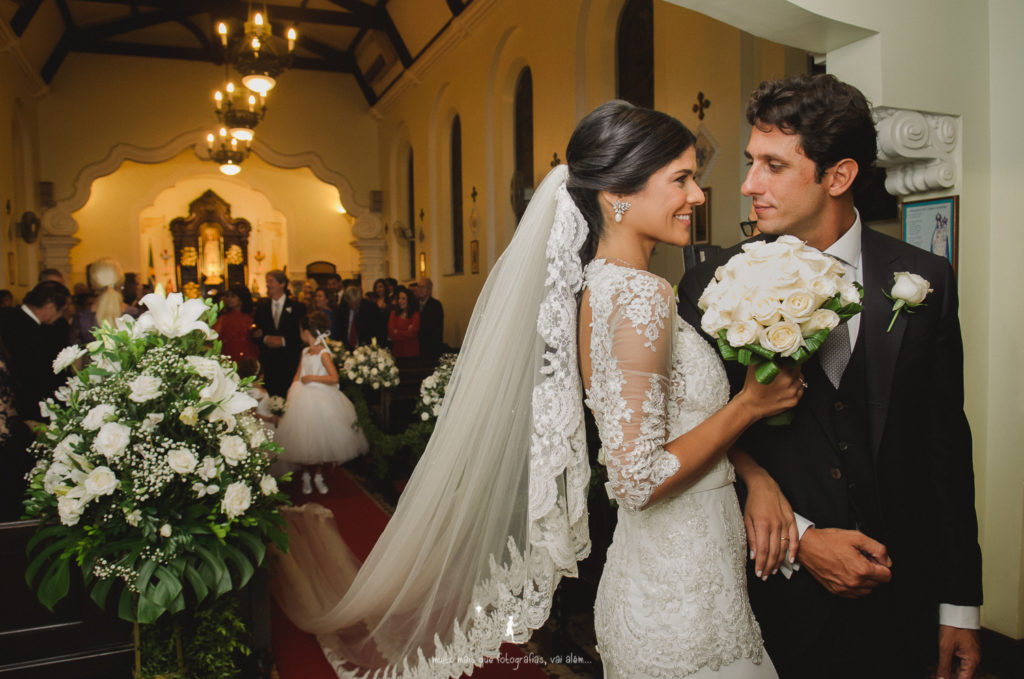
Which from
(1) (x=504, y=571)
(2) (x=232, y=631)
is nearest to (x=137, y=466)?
(2) (x=232, y=631)

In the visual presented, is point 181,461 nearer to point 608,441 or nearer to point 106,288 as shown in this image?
point 608,441

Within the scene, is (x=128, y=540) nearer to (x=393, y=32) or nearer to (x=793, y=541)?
(x=793, y=541)

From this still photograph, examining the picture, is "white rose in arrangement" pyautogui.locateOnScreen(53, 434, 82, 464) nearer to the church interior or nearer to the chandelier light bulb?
the church interior

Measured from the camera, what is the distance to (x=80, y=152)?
14.6 metres

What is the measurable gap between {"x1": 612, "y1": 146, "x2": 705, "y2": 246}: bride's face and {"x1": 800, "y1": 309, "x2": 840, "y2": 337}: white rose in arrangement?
0.41 metres

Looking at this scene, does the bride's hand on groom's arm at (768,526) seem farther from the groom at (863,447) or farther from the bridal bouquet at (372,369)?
the bridal bouquet at (372,369)

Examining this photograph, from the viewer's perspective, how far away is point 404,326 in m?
9.62

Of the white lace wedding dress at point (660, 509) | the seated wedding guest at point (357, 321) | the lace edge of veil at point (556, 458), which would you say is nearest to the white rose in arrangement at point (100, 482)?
the lace edge of veil at point (556, 458)

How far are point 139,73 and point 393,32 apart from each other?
577 centimetres

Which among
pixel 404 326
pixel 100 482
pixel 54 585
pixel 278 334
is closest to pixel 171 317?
pixel 100 482

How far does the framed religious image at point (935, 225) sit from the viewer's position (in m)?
3.14

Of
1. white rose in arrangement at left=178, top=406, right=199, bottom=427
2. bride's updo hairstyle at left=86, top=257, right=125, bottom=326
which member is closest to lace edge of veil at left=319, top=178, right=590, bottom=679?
white rose in arrangement at left=178, top=406, right=199, bottom=427

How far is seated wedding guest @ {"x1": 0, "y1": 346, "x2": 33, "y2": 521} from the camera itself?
3.46 metres

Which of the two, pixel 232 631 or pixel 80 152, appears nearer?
pixel 232 631
